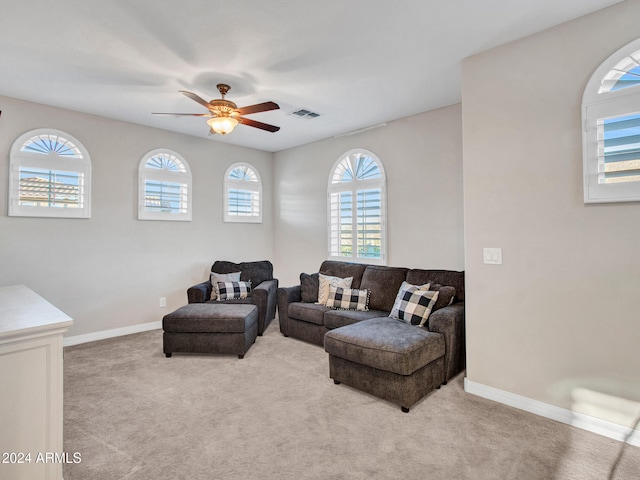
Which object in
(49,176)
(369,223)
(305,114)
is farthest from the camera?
(369,223)

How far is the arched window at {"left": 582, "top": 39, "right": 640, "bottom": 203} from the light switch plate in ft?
2.27

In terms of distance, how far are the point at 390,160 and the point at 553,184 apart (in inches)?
90.5

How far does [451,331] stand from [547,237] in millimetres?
1079

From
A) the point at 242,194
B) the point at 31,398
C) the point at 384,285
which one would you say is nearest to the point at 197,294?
the point at 242,194

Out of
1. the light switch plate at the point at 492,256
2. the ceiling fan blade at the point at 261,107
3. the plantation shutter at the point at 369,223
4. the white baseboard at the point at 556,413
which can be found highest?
the ceiling fan blade at the point at 261,107

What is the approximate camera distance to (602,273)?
87.8 inches

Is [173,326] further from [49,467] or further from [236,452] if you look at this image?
[49,467]

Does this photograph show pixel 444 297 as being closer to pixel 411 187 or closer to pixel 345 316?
pixel 345 316

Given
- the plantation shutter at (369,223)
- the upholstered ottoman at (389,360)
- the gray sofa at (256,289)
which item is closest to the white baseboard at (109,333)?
the gray sofa at (256,289)

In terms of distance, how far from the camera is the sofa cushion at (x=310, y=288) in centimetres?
440

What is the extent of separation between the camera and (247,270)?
5.05 metres

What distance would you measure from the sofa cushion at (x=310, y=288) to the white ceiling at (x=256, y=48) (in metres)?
2.18

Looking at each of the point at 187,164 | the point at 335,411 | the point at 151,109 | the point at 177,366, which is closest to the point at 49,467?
the point at 335,411

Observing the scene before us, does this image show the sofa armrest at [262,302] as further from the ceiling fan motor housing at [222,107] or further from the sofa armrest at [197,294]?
the ceiling fan motor housing at [222,107]
